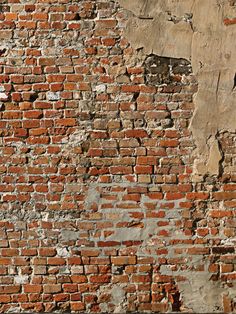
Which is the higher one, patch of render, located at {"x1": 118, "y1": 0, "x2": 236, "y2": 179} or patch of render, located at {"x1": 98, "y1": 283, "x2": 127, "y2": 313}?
patch of render, located at {"x1": 118, "y1": 0, "x2": 236, "y2": 179}

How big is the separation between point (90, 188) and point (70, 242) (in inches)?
17.3

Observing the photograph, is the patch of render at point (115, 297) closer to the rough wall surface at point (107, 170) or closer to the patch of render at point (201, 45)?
the rough wall surface at point (107, 170)

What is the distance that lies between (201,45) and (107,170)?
1204 millimetres

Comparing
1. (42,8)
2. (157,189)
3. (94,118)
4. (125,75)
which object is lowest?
(157,189)

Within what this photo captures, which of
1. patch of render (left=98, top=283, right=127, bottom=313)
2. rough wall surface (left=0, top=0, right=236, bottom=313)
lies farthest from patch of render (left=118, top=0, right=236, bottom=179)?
patch of render (left=98, top=283, right=127, bottom=313)

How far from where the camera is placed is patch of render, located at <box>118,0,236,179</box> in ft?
12.2

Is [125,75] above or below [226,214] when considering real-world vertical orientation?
above

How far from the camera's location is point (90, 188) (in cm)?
375

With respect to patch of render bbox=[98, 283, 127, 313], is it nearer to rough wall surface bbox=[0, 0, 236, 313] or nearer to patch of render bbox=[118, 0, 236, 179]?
rough wall surface bbox=[0, 0, 236, 313]

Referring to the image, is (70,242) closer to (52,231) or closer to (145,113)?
(52,231)

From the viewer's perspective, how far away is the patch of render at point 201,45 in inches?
147

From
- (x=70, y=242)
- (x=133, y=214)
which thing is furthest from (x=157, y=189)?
(x=70, y=242)

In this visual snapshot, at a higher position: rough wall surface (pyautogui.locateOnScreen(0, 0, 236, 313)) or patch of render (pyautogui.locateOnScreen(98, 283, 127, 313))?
rough wall surface (pyautogui.locateOnScreen(0, 0, 236, 313))

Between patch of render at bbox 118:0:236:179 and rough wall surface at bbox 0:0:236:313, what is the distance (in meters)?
0.02
